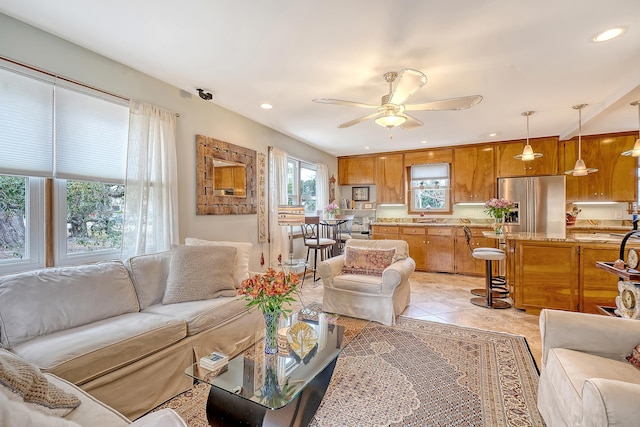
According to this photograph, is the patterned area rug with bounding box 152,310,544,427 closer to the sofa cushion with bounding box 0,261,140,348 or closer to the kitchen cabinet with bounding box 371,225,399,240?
the sofa cushion with bounding box 0,261,140,348

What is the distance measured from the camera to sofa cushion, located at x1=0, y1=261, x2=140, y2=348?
1688 millimetres

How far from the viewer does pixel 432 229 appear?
5.73m

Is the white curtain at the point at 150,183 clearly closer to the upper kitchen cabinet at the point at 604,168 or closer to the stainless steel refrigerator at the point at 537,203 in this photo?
the stainless steel refrigerator at the point at 537,203

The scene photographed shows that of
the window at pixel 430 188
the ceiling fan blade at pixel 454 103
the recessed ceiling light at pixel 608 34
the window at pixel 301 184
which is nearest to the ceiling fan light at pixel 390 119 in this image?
the ceiling fan blade at pixel 454 103

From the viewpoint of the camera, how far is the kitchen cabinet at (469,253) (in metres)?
5.36

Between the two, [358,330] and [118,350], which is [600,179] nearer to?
[358,330]

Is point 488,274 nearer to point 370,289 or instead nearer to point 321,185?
point 370,289

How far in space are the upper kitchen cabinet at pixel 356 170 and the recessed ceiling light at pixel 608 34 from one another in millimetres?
4588

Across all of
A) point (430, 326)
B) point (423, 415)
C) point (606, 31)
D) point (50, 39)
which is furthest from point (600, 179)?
point (50, 39)

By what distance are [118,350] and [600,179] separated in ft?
23.0

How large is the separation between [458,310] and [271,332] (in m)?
2.80

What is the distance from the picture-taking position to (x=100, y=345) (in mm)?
1636

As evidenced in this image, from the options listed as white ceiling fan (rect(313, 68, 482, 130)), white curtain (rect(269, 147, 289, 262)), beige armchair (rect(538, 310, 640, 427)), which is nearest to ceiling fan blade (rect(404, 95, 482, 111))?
white ceiling fan (rect(313, 68, 482, 130))

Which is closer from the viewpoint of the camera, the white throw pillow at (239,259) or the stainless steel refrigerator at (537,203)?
the white throw pillow at (239,259)
